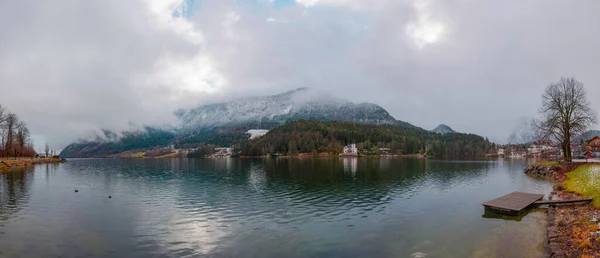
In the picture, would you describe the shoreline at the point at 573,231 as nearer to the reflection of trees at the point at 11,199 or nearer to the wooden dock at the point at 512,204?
the wooden dock at the point at 512,204

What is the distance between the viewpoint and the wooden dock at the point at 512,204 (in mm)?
32625

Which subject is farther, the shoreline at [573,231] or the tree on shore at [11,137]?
the tree on shore at [11,137]

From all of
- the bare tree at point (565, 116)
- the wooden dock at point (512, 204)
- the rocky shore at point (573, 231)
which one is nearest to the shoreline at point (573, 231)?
the rocky shore at point (573, 231)

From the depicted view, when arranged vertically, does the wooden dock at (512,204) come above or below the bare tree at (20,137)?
below

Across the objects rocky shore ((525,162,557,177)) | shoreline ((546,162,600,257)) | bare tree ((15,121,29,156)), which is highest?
bare tree ((15,121,29,156))

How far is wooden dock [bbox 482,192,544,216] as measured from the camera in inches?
1284

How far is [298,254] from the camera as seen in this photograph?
20984 mm

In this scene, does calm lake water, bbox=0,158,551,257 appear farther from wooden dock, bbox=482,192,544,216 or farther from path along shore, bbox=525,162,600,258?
wooden dock, bbox=482,192,544,216

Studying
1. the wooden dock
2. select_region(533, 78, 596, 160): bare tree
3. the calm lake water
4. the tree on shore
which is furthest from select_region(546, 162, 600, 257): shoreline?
the tree on shore

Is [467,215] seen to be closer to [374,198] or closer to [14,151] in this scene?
[374,198]

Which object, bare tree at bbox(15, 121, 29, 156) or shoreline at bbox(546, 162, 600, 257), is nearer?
shoreline at bbox(546, 162, 600, 257)

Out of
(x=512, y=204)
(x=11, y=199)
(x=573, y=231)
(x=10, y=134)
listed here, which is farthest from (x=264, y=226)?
(x=10, y=134)

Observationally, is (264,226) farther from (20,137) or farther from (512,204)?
(20,137)

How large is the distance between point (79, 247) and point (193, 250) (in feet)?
28.7
